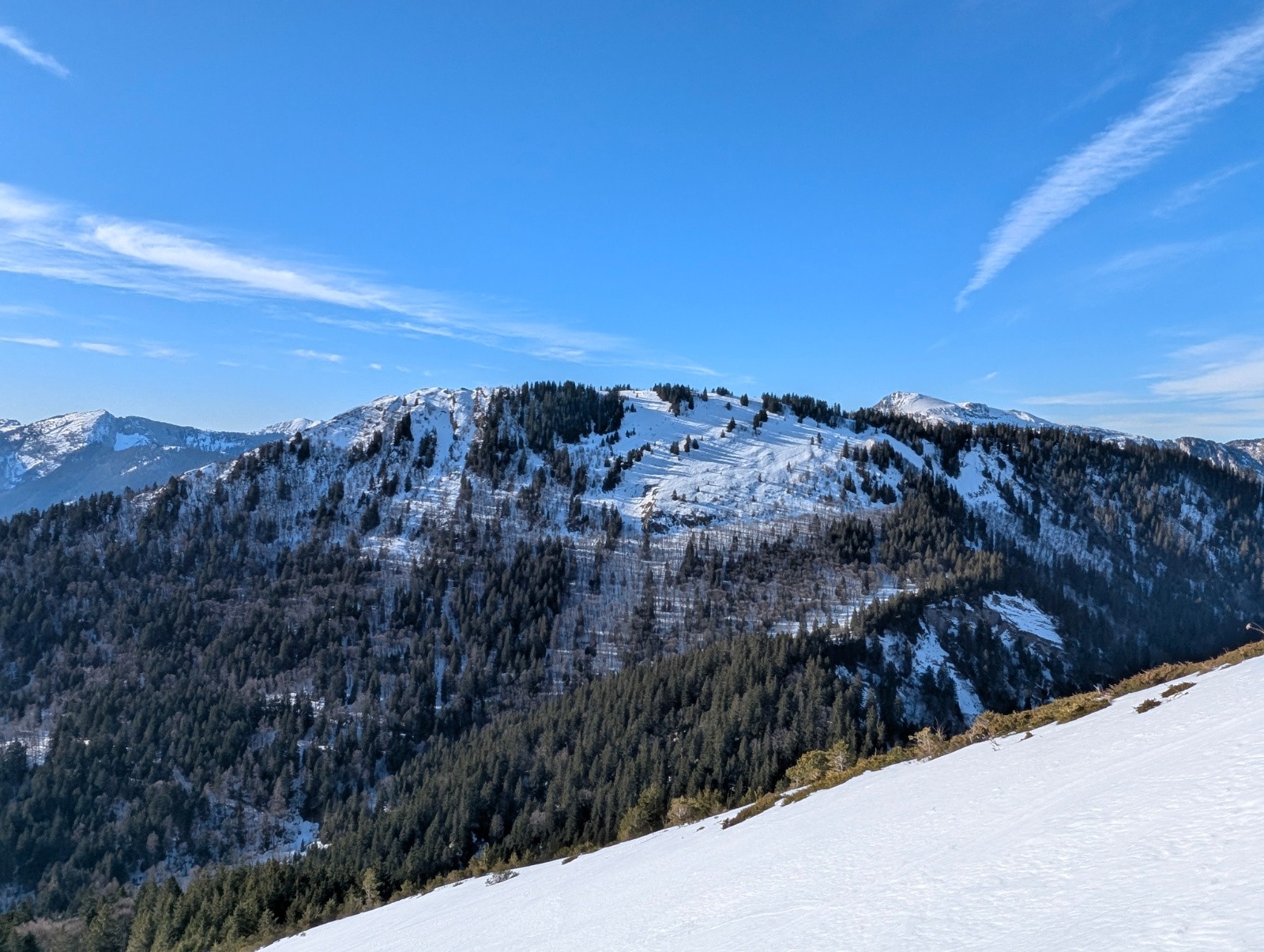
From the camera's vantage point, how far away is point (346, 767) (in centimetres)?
12700

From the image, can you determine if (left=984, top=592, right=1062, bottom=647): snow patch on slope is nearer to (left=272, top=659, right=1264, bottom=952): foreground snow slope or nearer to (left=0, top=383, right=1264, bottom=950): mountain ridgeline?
(left=0, top=383, right=1264, bottom=950): mountain ridgeline

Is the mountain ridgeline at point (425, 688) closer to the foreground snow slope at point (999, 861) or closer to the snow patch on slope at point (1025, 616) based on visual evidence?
the snow patch on slope at point (1025, 616)

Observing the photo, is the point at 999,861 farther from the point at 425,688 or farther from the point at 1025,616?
the point at 1025,616

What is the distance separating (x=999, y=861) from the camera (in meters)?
13.3

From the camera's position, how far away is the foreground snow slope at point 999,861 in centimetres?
991

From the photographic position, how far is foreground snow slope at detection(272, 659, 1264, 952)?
9.91 m

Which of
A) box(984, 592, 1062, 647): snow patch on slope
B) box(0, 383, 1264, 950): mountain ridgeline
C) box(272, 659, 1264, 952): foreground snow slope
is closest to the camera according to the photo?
box(272, 659, 1264, 952): foreground snow slope

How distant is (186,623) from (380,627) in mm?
48052

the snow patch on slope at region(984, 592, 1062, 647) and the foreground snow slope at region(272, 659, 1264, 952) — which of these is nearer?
Result: the foreground snow slope at region(272, 659, 1264, 952)

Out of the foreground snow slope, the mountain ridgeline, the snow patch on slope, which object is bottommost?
the mountain ridgeline

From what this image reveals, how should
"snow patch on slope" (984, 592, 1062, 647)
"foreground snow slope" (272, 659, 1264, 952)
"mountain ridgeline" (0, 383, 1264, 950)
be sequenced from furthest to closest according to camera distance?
"snow patch on slope" (984, 592, 1062, 647) < "mountain ridgeline" (0, 383, 1264, 950) < "foreground snow slope" (272, 659, 1264, 952)

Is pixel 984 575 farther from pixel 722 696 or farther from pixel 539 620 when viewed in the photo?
pixel 539 620

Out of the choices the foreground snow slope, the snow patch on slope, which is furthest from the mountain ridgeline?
the foreground snow slope

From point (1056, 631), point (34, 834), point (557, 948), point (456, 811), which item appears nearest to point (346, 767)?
point (456, 811)
